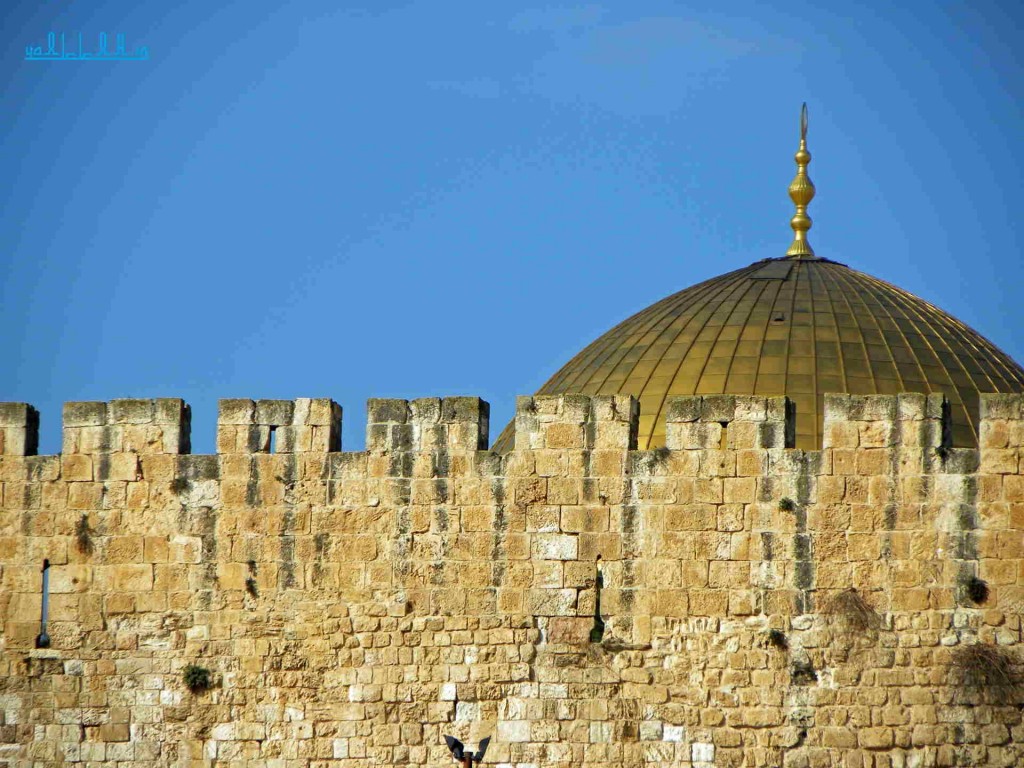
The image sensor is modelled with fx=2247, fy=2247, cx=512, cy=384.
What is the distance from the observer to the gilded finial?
Answer: 34125mm

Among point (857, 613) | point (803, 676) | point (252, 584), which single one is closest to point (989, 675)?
point (857, 613)

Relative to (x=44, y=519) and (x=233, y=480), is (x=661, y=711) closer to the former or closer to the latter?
(x=233, y=480)

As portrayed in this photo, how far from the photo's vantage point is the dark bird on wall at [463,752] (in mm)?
18672

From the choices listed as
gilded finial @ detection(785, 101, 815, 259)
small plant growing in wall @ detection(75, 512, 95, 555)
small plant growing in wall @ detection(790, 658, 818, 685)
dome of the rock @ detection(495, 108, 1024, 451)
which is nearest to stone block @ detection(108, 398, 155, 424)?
small plant growing in wall @ detection(75, 512, 95, 555)

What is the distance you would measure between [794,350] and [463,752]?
11700 millimetres

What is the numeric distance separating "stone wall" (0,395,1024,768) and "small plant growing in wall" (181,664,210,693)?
2.9 inches

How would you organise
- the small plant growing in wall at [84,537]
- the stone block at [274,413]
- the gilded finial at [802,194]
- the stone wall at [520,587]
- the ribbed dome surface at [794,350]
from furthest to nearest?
1. the gilded finial at [802,194]
2. the ribbed dome surface at [794,350]
3. the small plant growing in wall at [84,537]
4. the stone block at [274,413]
5. the stone wall at [520,587]

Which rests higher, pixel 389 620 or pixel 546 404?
pixel 546 404

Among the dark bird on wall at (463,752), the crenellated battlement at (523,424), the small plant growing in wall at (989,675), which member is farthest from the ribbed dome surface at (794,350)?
the dark bird on wall at (463,752)

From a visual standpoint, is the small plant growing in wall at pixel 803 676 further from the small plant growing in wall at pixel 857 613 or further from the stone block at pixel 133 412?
the stone block at pixel 133 412

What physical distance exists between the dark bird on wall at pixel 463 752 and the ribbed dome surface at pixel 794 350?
952 cm

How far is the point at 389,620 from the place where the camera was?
1927 centimetres

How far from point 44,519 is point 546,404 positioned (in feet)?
15.3

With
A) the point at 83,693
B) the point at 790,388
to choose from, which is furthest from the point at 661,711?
the point at 790,388
